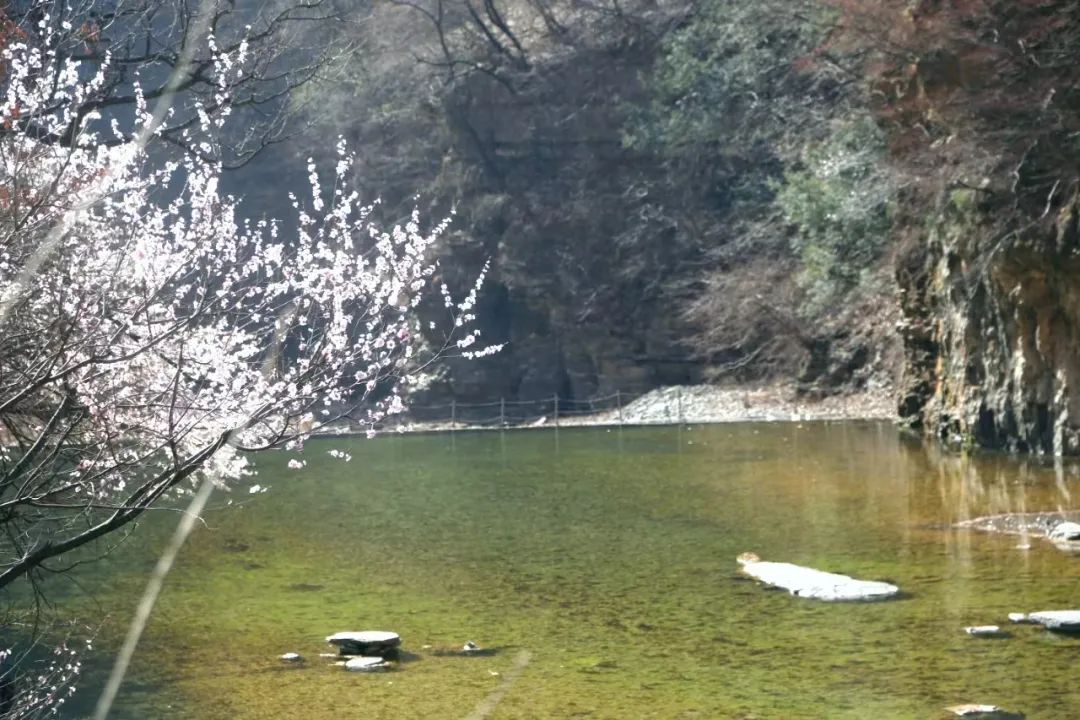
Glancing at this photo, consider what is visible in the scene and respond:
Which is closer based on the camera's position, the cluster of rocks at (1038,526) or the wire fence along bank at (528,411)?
the cluster of rocks at (1038,526)

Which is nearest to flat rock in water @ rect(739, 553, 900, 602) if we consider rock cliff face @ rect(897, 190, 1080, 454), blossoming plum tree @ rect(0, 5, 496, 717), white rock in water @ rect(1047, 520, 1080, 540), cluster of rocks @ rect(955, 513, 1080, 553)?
cluster of rocks @ rect(955, 513, 1080, 553)

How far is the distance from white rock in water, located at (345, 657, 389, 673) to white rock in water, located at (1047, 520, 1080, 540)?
6.78 m

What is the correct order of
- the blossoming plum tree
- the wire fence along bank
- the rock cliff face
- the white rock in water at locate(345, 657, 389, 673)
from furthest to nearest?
the wire fence along bank → the rock cliff face → the white rock in water at locate(345, 657, 389, 673) → the blossoming plum tree

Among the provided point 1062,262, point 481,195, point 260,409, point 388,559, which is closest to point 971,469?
point 1062,262

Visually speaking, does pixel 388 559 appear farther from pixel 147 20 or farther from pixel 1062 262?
pixel 1062 262

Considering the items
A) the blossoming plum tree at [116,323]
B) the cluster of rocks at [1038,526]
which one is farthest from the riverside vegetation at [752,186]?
the blossoming plum tree at [116,323]

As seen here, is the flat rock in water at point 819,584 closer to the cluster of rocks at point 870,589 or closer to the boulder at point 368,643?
the cluster of rocks at point 870,589

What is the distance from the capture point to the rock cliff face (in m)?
18.0

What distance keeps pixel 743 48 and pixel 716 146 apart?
2.88 m

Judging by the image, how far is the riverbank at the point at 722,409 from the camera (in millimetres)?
28594

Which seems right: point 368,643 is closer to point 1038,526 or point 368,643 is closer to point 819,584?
point 819,584

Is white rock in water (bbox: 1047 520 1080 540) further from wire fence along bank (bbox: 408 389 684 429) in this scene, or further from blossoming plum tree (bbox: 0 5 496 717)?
wire fence along bank (bbox: 408 389 684 429)

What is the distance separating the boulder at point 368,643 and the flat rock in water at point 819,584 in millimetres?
3434

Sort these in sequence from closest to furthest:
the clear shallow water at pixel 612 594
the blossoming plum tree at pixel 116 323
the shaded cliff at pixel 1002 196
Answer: the blossoming plum tree at pixel 116 323 < the clear shallow water at pixel 612 594 < the shaded cliff at pixel 1002 196
